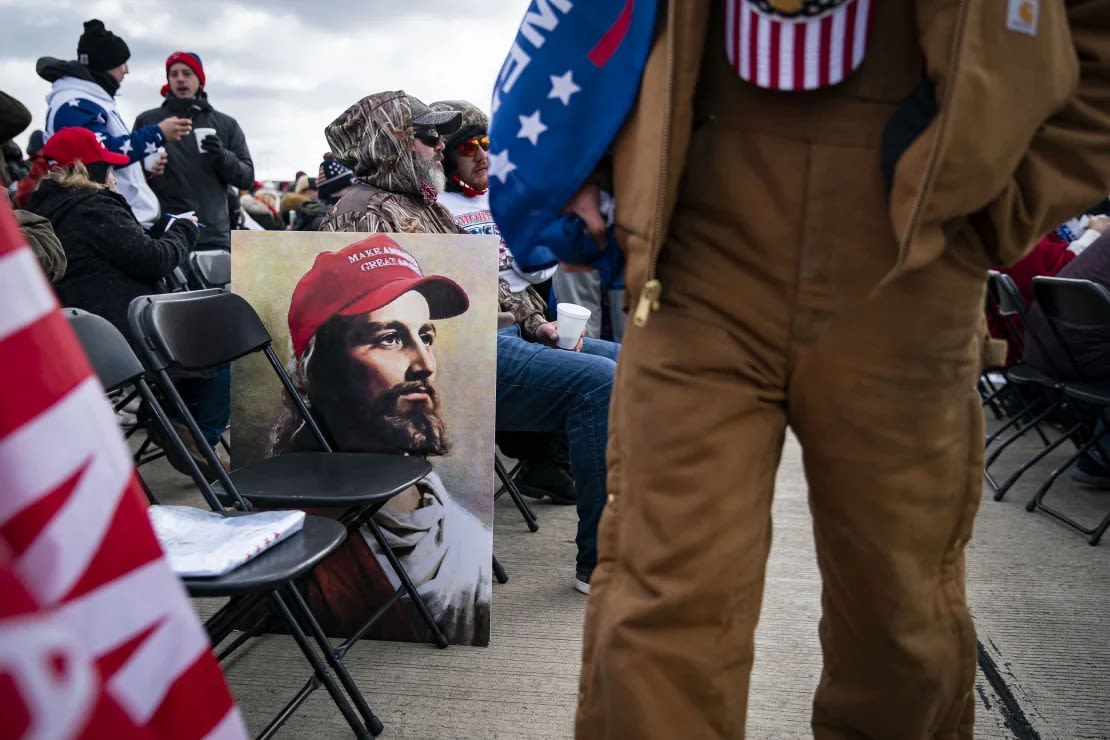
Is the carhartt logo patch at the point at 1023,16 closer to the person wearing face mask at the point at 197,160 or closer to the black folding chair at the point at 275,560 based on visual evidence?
the black folding chair at the point at 275,560

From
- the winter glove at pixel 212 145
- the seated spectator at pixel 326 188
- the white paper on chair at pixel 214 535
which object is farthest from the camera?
the seated spectator at pixel 326 188

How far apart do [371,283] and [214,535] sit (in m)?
1.00

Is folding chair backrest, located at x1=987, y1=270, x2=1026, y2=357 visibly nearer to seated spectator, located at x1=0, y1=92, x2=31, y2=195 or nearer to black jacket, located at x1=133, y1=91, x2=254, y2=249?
seated spectator, located at x1=0, y1=92, x2=31, y2=195

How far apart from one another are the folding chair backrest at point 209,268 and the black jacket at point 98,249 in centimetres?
90

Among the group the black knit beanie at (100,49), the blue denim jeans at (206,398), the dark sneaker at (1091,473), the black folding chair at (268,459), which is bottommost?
the dark sneaker at (1091,473)

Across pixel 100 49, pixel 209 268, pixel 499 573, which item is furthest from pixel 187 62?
pixel 499 573

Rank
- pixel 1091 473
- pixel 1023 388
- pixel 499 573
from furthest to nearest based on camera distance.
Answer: pixel 1023 388 → pixel 1091 473 → pixel 499 573

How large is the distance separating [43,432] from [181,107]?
6.08 m

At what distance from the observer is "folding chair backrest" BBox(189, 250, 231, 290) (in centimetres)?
502

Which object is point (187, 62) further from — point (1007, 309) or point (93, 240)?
point (1007, 309)

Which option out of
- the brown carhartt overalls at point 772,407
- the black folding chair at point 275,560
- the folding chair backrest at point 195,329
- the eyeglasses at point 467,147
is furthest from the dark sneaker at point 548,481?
the brown carhartt overalls at point 772,407

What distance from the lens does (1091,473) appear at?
453cm

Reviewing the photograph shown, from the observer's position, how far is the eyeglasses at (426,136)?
3225 millimetres

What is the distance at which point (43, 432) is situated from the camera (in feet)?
2.13
